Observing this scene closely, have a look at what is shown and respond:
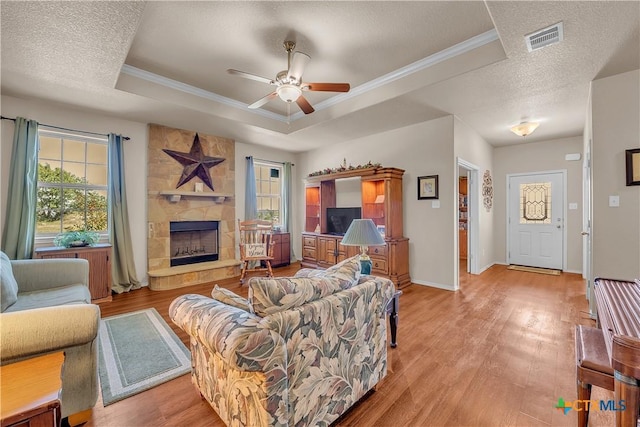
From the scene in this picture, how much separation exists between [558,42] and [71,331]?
12.7 feet

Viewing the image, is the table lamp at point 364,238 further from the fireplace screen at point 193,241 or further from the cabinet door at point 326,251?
the fireplace screen at point 193,241

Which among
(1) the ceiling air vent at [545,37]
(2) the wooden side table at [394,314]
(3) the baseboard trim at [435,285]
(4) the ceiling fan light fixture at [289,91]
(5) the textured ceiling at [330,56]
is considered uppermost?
(5) the textured ceiling at [330,56]

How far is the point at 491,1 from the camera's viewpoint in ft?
6.13

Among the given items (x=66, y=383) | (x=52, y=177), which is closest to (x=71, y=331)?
(x=66, y=383)

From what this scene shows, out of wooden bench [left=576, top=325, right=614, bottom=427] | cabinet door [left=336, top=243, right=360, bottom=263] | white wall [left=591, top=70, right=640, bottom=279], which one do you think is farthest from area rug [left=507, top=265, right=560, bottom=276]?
wooden bench [left=576, top=325, right=614, bottom=427]

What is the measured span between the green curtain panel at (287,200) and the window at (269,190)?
0.36 feet

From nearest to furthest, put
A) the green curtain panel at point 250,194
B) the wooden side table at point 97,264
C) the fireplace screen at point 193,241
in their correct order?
the wooden side table at point 97,264 → the fireplace screen at point 193,241 → the green curtain panel at point 250,194

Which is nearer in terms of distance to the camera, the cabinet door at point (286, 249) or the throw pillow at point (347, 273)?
the throw pillow at point (347, 273)

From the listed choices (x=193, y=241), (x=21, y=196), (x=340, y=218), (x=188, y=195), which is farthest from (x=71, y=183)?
(x=340, y=218)

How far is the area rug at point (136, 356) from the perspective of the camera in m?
1.91

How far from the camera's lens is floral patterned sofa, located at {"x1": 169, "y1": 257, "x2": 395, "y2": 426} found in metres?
1.18

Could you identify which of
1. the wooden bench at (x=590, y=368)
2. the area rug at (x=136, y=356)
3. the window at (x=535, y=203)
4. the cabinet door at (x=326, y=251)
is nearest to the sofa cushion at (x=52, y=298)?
the area rug at (x=136, y=356)

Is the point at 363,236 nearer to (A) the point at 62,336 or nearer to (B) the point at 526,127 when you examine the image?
(A) the point at 62,336

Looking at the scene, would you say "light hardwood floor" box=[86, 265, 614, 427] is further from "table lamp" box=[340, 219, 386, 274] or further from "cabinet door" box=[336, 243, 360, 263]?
"cabinet door" box=[336, 243, 360, 263]
